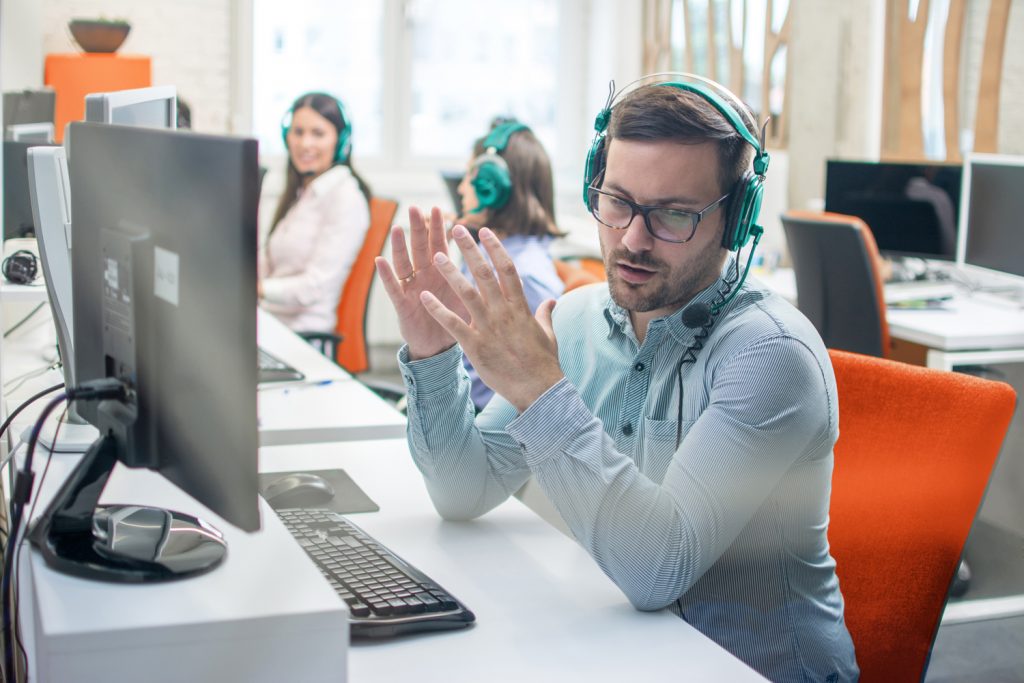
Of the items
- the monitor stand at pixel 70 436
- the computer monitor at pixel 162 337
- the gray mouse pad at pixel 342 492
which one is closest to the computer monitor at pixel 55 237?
the monitor stand at pixel 70 436

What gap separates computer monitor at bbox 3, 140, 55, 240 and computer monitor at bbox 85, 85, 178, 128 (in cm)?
68

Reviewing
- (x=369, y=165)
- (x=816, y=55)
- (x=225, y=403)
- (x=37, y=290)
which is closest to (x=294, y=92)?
(x=369, y=165)

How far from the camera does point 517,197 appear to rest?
2734mm

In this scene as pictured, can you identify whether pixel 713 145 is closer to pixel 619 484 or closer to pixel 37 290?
pixel 619 484

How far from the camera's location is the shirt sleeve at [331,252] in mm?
3457

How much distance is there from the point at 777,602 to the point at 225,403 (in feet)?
2.31

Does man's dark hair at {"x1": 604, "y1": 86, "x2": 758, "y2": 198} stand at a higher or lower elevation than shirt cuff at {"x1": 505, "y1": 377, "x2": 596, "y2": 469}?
higher

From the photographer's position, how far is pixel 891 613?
138 cm

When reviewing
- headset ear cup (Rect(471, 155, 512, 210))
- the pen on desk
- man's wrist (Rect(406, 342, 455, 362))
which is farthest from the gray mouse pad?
headset ear cup (Rect(471, 155, 512, 210))

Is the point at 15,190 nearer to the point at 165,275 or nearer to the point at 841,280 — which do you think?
the point at 165,275

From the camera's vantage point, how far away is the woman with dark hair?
3.48 m

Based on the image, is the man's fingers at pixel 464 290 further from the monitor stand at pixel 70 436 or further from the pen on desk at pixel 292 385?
the pen on desk at pixel 292 385

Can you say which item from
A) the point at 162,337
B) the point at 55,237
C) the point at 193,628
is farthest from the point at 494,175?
the point at 193,628

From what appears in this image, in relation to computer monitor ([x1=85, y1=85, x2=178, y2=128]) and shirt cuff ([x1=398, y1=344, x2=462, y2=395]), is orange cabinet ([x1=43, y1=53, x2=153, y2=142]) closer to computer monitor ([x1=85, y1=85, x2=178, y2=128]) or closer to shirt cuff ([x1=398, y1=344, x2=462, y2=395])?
computer monitor ([x1=85, y1=85, x2=178, y2=128])
